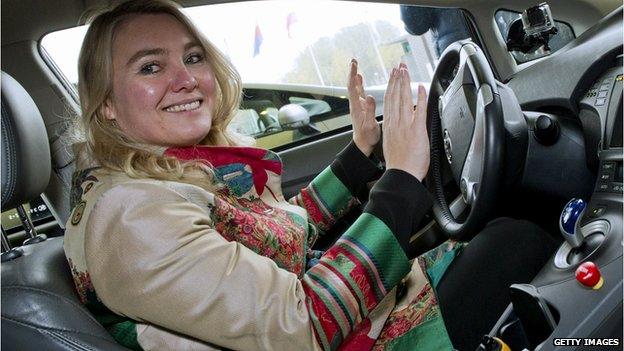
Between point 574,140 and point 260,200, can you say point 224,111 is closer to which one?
point 260,200

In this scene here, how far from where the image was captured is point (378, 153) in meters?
1.81

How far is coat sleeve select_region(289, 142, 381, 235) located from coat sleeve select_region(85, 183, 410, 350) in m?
0.60

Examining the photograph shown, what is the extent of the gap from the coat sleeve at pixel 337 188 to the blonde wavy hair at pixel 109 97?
0.28 meters

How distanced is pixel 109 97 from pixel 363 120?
26.6 inches

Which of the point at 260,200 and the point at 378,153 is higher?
the point at 260,200

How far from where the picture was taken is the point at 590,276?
1.06 meters

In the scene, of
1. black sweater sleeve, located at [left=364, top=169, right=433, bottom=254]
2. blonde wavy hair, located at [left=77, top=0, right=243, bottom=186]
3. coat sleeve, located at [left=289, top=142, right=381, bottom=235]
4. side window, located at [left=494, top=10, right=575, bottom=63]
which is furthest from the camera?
side window, located at [left=494, top=10, right=575, bottom=63]

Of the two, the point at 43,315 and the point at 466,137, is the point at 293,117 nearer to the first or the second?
the point at 466,137

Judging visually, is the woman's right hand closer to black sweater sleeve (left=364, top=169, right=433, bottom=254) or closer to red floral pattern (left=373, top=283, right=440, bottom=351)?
black sweater sleeve (left=364, top=169, right=433, bottom=254)

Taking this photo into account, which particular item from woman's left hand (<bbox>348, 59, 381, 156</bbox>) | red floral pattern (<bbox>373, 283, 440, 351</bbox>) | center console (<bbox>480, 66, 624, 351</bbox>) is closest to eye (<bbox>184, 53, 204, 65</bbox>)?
woman's left hand (<bbox>348, 59, 381, 156</bbox>)

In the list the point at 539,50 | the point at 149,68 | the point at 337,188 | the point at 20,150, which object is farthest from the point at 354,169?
the point at 20,150

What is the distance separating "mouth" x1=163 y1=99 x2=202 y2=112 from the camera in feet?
4.40

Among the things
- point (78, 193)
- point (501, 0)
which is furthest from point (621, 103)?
point (78, 193)

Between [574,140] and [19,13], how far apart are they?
1.60 metres
